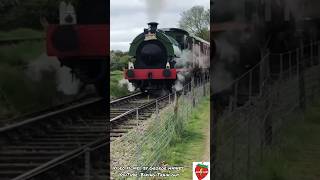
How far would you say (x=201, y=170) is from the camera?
111 inches

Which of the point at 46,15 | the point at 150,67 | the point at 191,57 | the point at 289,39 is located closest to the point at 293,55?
the point at 289,39

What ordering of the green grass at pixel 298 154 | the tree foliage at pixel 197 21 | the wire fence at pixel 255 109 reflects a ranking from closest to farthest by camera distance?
the tree foliage at pixel 197 21, the wire fence at pixel 255 109, the green grass at pixel 298 154

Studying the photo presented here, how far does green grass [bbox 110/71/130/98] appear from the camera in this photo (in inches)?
114

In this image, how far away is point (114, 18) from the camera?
2.83 meters

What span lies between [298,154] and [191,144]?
723 millimetres

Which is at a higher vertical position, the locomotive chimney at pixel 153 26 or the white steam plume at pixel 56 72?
the locomotive chimney at pixel 153 26

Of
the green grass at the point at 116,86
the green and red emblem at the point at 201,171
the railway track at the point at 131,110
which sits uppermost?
the green grass at the point at 116,86

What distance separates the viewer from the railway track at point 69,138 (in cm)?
296

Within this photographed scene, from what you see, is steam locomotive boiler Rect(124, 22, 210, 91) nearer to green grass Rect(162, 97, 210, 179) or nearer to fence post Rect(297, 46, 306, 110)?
green grass Rect(162, 97, 210, 179)

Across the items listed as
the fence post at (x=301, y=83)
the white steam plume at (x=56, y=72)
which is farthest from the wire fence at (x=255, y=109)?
the white steam plume at (x=56, y=72)

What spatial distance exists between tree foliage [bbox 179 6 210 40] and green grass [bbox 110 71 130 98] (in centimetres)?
49

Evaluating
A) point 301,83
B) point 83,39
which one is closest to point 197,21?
point 83,39

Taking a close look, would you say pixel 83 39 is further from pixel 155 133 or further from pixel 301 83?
pixel 301 83

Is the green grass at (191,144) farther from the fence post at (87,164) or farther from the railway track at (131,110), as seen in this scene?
the fence post at (87,164)
